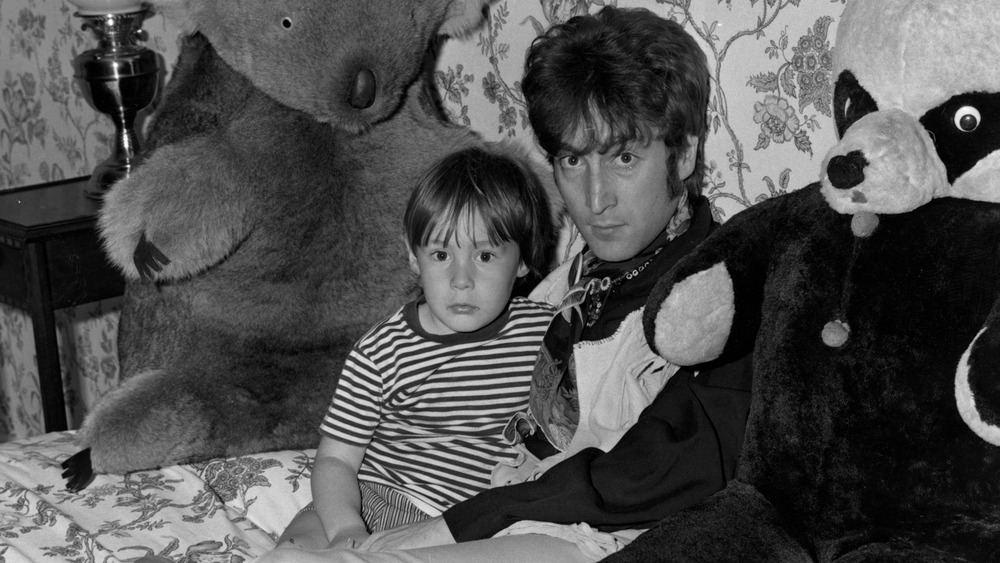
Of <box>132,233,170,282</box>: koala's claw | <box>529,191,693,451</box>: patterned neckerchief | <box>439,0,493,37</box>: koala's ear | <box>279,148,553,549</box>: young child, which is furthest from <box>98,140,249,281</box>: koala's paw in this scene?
<box>529,191,693,451</box>: patterned neckerchief

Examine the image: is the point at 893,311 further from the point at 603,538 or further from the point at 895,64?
the point at 603,538

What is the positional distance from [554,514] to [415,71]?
694mm

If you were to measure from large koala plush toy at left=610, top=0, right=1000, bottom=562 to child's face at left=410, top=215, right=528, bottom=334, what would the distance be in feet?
1.04

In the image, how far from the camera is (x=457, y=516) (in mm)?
1143

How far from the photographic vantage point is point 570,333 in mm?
1249

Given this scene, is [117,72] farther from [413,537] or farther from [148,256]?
[413,537]

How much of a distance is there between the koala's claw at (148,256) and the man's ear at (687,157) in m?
0.71

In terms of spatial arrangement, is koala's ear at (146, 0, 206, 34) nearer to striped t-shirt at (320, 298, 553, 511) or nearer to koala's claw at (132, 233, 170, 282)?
koala's claw at (132, 233, 170, 282)

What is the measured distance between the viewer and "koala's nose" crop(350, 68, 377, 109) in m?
1.39

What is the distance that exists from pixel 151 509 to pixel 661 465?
28.0 inches

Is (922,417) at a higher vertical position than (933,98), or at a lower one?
lower

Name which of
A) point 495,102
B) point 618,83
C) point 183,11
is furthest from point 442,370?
point 183,11

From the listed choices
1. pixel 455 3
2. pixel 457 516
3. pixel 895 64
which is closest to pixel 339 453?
pixel 457 516

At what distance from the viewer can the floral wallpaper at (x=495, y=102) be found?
1.22 m
